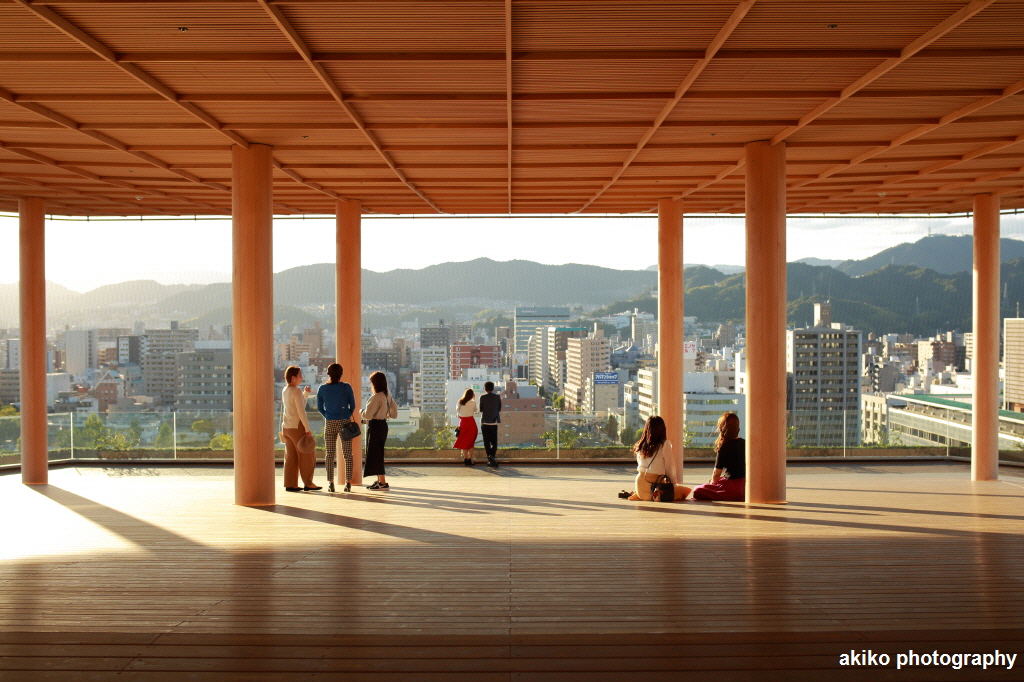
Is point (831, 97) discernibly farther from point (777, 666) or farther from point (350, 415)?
point (350, 415)

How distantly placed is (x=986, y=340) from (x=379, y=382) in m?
12.3

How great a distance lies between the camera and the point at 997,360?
1451 cm

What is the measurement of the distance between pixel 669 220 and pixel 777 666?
475 inches

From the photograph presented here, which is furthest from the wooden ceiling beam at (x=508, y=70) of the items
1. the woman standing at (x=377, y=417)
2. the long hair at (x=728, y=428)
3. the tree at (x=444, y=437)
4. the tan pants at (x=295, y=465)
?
the tree at (x=444, y=437)

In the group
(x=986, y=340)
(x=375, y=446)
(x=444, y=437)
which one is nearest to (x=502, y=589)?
(x=375, y=446)

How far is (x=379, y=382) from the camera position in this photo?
11.1 meters

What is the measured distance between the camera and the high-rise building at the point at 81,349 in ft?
73.5

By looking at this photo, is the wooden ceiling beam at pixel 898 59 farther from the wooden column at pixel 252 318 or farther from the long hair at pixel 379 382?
the wooden column at pixel 252 318

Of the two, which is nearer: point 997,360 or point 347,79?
point 347,79

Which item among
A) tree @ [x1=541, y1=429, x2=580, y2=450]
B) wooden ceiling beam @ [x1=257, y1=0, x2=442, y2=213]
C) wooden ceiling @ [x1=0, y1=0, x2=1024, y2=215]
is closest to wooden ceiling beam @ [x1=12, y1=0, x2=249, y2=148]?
wooden ceiling @ [x1=0, y1=0, x2=1024, y2=215]

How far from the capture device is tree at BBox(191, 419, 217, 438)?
16234 millimetres

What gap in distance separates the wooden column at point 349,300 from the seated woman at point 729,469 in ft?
22.8

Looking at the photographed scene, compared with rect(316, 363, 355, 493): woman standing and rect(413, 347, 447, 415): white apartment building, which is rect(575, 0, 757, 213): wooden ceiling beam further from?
rect(413, 347, 447, 415): white apartment building

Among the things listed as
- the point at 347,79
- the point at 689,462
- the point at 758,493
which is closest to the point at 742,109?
the point at 347,79
